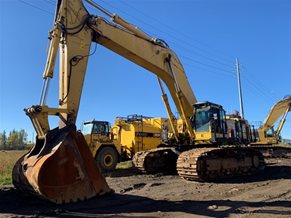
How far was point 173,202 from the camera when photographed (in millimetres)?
8680

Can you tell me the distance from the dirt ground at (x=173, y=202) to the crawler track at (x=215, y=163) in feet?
2.22

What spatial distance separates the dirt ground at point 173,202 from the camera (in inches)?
292

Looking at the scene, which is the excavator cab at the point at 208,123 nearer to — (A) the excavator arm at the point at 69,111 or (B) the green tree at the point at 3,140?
(A) the excavator arm at the point at 69,111

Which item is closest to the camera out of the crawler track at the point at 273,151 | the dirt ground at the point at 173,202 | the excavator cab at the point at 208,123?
the dirt ground at the point at 173,202

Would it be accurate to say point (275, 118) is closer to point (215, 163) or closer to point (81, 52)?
point (215, 163)

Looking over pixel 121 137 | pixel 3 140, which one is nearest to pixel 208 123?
pixel 121 137

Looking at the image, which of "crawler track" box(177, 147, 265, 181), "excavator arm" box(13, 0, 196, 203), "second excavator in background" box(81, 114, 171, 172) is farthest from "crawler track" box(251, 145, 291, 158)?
"excavator arm" box(13, 0, 196, 203)

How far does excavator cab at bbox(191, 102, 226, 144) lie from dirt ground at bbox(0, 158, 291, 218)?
2517 millimetres

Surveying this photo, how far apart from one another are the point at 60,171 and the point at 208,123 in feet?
25.1

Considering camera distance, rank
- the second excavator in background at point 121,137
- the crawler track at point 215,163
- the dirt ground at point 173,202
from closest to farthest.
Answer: the dirt ground at point 173,202, the crawler track at point 215,163, the second excavator in background at point 121,137

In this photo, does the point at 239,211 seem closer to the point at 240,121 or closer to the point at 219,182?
the point at 219,182

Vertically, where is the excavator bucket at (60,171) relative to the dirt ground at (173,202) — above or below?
above

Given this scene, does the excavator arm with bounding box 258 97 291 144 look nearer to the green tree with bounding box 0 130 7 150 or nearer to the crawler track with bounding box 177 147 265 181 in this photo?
the crawler track with bounding box 177 147 265 181

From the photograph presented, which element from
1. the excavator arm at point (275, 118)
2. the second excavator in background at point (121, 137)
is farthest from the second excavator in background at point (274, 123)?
the second excavator in background at point (121, 137)
